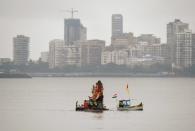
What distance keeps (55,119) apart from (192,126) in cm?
1172

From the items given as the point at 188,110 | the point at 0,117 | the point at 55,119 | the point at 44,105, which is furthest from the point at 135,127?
the point at 44,105

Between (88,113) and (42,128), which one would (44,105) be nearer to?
(88,113)

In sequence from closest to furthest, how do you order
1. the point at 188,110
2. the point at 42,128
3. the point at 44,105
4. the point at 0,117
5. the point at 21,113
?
the point at 42,128
the point at 0,117
the point at 21,113
the point at 188,110
the point at 44,105

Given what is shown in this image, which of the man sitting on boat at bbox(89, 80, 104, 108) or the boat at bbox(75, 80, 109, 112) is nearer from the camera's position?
the man sitting on boat at bbox(89, 80, 104, 108)

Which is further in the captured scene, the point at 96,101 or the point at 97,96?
the point at 96,101

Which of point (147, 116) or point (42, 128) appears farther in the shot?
point (147, 116)

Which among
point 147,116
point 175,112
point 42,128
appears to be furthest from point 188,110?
point 42,128

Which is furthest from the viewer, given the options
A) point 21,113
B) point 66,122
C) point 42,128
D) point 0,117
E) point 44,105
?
point 44,105

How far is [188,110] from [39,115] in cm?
1650

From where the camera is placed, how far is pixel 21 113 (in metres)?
89.1

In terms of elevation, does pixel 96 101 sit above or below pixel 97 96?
below

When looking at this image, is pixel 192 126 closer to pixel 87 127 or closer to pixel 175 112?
pixel 87 127

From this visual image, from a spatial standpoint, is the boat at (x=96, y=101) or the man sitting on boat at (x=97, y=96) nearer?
the man sitting on boat at (x=97, y=96)

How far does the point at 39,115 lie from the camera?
281 feet
